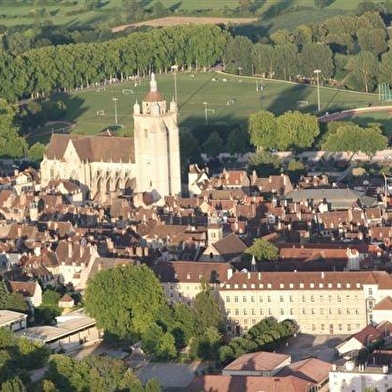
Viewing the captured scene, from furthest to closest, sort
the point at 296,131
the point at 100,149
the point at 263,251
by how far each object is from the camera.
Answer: the point at 296,131 < the point at 100,149 < the point at 263,251

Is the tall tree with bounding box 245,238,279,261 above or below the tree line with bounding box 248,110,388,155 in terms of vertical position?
below

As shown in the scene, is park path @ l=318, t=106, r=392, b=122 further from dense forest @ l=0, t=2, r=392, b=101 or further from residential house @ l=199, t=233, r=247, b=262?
residential house @ l=199, t=233, r=247, b=262

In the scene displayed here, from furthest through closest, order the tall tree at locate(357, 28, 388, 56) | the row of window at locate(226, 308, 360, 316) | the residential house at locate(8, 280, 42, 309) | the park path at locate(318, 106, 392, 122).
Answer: the tall tree at locate(357, 28, 388, 56), the park path at locate(318, 106, 392, 122), the residential house at locate(8, 280, 42, 309), the row of window at locate(226, 308, 360, 316)

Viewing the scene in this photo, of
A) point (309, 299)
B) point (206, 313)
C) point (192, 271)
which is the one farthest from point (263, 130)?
point (206, 313)

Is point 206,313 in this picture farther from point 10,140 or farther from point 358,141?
point 10,140

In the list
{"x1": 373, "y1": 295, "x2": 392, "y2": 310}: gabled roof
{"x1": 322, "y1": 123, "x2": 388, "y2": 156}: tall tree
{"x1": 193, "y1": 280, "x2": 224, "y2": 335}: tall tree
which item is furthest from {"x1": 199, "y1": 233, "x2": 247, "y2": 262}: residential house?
{"x1": 322, "y1": 123, "x2": 388, "y2": 156}: tall tree

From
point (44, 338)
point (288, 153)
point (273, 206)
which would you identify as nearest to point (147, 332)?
point (44, 338)

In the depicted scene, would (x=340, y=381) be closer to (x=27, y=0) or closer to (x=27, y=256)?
(x=27, y=256)
